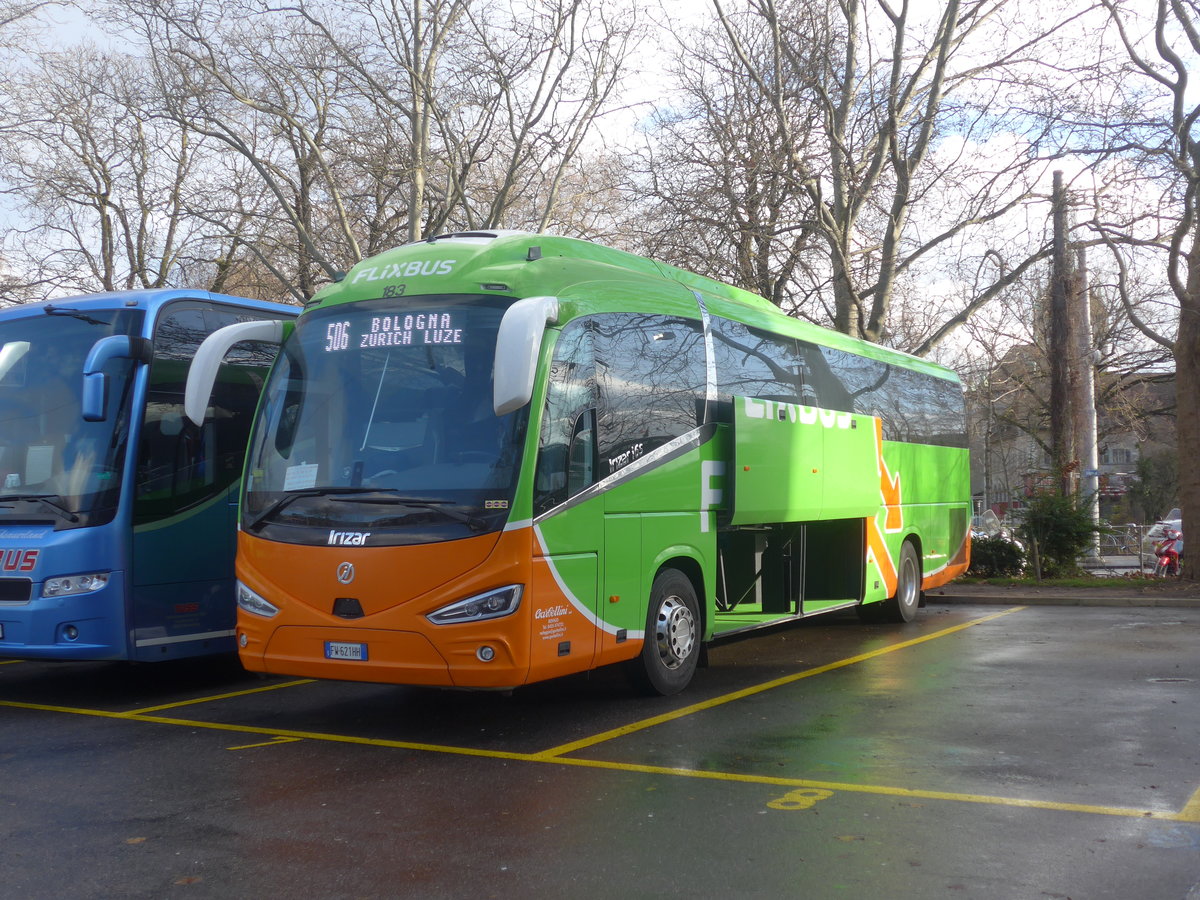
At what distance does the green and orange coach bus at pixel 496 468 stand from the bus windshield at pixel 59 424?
4.89 feet

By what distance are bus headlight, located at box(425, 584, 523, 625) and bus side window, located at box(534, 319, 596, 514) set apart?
0.61 metres

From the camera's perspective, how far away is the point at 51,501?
9.41 m

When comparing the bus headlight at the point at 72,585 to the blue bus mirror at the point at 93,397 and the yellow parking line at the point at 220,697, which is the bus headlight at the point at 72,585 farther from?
the blue bus mirror at the point at 93,397

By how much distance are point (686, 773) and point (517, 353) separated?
2.65 metres

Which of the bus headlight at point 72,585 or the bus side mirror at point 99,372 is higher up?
the bus side mirror at point 99,372

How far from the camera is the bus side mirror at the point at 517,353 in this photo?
6898 mm

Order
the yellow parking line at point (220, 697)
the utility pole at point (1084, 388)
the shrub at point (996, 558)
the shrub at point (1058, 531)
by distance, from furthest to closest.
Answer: the utility pole at point (1084, 388) < the shrub at point (996, 558) < the shrub at point (1058, 531) < the yellow parking line at point (220, 697)

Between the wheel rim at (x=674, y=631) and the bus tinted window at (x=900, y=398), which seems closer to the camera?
the wheel rim at (x=674, y=631)

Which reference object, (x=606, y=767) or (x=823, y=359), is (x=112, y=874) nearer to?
(x=606, y=767)

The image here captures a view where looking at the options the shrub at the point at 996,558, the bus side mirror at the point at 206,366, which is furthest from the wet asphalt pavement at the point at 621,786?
the shrub at the point at 996,558

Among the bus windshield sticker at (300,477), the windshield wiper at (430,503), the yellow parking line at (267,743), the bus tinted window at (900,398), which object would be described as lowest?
the yellow parking line at (267,743)

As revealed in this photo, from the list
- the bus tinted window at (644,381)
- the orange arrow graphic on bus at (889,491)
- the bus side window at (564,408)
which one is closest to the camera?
the bus side window at (564,408)

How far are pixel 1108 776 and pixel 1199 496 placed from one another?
47.2 ft

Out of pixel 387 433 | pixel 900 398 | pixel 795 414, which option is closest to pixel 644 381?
pixel 387 433
